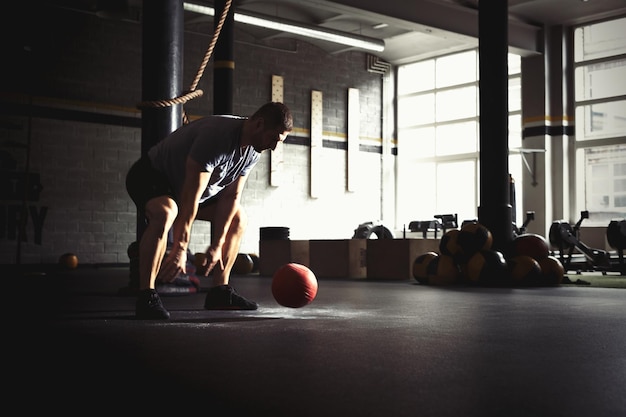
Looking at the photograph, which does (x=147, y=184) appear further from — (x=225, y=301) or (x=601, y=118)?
(x=601, y=118)

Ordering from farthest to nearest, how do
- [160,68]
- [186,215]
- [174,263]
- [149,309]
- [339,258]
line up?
1. [339,258]
2. [160,68]
3. [149,309]
4. [186,215]
5. [174,263]

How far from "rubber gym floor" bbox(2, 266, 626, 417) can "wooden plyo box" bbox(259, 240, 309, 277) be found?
4924 millimetres

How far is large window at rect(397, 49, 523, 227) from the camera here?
15.3 m

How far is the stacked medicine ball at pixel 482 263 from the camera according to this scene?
7.07m

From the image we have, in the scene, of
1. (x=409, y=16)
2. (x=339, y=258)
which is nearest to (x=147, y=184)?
(x=339, y=258)

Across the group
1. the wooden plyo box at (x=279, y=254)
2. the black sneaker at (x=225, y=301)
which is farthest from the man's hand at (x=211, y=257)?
the wooden plyo box at (x=279, y=254)

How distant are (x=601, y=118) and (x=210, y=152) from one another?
38.7 feet

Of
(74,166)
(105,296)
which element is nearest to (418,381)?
(105,296)

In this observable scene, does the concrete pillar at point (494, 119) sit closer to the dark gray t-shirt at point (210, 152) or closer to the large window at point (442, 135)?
the dark gray t-shirt at point (210, 152)

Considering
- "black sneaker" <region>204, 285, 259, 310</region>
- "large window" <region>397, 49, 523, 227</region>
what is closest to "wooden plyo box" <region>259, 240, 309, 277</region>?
"black sneaker" <region>204, 285, 259, 310</region>

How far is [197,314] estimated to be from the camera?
13.5 ft

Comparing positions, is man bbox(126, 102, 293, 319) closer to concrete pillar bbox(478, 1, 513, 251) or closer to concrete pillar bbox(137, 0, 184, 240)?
concrete pillar bbox(137, 0, 184, 240)

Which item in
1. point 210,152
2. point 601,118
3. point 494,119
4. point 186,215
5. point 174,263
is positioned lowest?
point 174,263

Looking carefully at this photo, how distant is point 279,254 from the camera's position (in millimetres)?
9703
